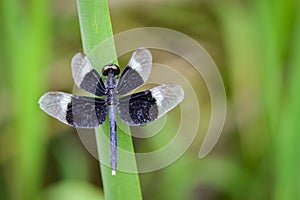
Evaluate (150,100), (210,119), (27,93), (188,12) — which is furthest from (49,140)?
(150,100)

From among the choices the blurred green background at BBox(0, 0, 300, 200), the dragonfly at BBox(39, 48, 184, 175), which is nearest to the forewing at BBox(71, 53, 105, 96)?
the dragonfly at BBox(39, 48, 184, 175)

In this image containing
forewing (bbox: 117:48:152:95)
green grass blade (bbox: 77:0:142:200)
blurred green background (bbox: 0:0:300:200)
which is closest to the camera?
green grass blade (bbox: 77:0:142:200)

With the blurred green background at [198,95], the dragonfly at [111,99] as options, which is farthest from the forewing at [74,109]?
the blurred green background at [198,95]

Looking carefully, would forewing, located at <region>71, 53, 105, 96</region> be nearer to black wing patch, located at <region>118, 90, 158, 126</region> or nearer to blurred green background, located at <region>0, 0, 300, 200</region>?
black wing patch, located at <region>118, 90, 158, 126</region>

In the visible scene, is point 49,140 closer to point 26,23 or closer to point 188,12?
point 26,23

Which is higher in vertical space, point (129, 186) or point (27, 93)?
point (27, 93)

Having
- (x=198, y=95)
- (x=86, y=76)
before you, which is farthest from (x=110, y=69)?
(x=198, y=95)

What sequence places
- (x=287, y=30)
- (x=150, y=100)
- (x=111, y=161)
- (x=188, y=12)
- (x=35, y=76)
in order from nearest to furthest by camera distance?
(x=111, y=161) → (x=150, y=100) → (x=35, y=76) → (x=287, y=30) → (x=188, y=12)
